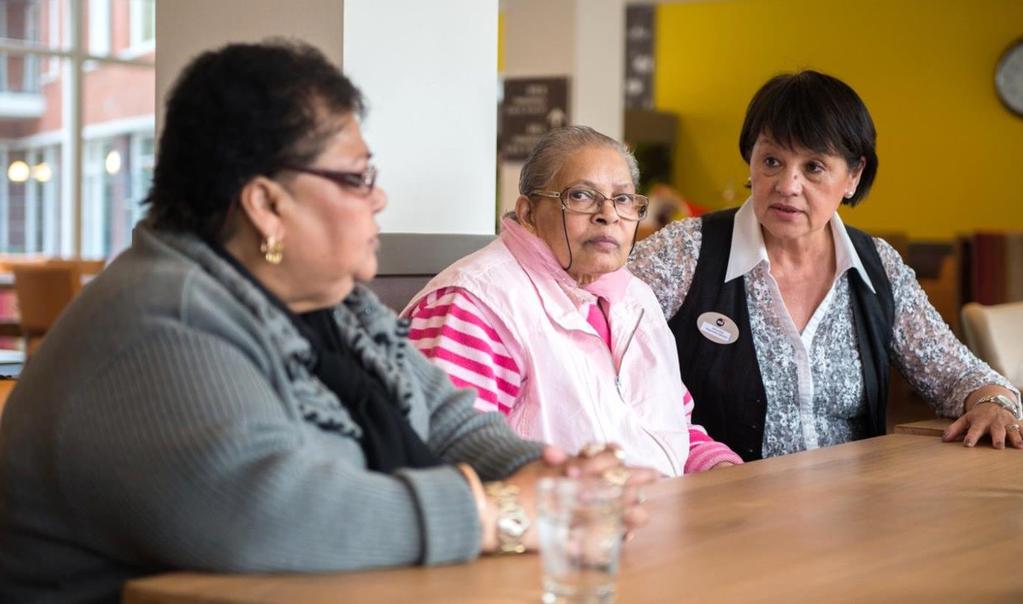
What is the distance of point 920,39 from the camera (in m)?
11.0

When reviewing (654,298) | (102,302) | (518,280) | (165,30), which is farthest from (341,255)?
(165,30)

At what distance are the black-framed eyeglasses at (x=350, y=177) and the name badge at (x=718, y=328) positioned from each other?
4.96 ft

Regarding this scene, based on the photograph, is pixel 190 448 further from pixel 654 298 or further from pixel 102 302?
pixel 654 298

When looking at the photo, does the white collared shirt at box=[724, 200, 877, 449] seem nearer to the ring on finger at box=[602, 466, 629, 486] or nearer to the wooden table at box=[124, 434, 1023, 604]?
the wooden table at box=[124, 434, 1023, 604]

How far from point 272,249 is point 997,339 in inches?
89.1

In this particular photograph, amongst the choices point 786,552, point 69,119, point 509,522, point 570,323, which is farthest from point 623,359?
point 69,119

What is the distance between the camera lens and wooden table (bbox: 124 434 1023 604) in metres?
1.22

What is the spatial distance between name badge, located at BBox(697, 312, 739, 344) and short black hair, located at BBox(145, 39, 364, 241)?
1.57 metres

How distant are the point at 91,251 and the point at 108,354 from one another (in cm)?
1023

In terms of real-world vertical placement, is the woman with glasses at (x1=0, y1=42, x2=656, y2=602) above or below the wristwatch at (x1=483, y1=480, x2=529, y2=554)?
above

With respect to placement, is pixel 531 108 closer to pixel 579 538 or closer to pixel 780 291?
pixel 780 291

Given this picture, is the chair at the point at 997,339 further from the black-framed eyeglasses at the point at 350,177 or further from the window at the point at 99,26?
the window at the point at 99,26

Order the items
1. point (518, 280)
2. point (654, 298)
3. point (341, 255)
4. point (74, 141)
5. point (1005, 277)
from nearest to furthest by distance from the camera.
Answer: point (341, 255)
point (518, 280)
point (654, 298)
point (1005, 277)
point (74, 141)

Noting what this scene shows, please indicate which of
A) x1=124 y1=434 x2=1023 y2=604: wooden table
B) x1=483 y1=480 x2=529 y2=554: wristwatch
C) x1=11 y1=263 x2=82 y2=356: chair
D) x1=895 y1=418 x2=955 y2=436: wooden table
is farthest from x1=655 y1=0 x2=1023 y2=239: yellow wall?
x1=483 y1=480 x2=529 y2=554: wristwatch
